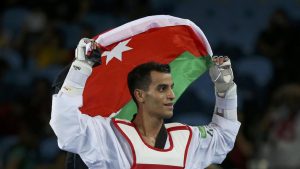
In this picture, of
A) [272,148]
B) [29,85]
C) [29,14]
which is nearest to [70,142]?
[272,148]

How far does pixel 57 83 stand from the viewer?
4816 millimetres

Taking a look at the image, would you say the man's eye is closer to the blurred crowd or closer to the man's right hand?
the man's right hand

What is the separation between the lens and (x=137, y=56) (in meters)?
5.31

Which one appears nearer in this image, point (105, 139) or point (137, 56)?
point (105, 139)

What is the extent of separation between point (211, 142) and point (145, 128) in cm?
44

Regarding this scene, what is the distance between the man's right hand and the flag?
40cm

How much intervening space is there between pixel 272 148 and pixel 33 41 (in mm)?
3400

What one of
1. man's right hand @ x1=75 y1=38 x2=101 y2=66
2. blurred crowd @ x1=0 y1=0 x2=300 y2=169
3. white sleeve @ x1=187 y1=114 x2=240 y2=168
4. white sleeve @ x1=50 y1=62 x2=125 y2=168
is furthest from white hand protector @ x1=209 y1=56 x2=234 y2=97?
blurred crowd @ x1=0 y1=0 x2=300 y2=169

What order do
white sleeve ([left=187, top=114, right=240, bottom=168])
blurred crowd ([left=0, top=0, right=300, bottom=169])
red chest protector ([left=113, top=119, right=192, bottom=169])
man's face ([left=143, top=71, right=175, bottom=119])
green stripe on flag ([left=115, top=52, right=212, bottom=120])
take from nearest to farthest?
red chest protector ([left=113, top=119, right=192, bottom=169]) → man's face ([left=143, top=71, right=175, bottom=119]) → white sleeve ([left=187, top=114, right=240, bottom=168]) → green stripe on flag ([left=115, top=52, right=212, bottom=120]) → blurred crowd ([left=0, top=0, right=300, bottom=169])

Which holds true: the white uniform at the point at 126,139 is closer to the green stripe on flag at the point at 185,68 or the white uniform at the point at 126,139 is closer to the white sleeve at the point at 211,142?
the white sleeve at the point at 211,142

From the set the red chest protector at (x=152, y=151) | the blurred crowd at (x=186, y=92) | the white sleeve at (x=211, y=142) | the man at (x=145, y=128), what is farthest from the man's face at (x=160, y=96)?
the blurred crowd at (x=186, y=92)

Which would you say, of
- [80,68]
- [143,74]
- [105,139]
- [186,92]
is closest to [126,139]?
[105,139]

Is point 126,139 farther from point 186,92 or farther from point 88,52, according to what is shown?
point 186,92

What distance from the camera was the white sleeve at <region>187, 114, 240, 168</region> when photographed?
16.5 feet
